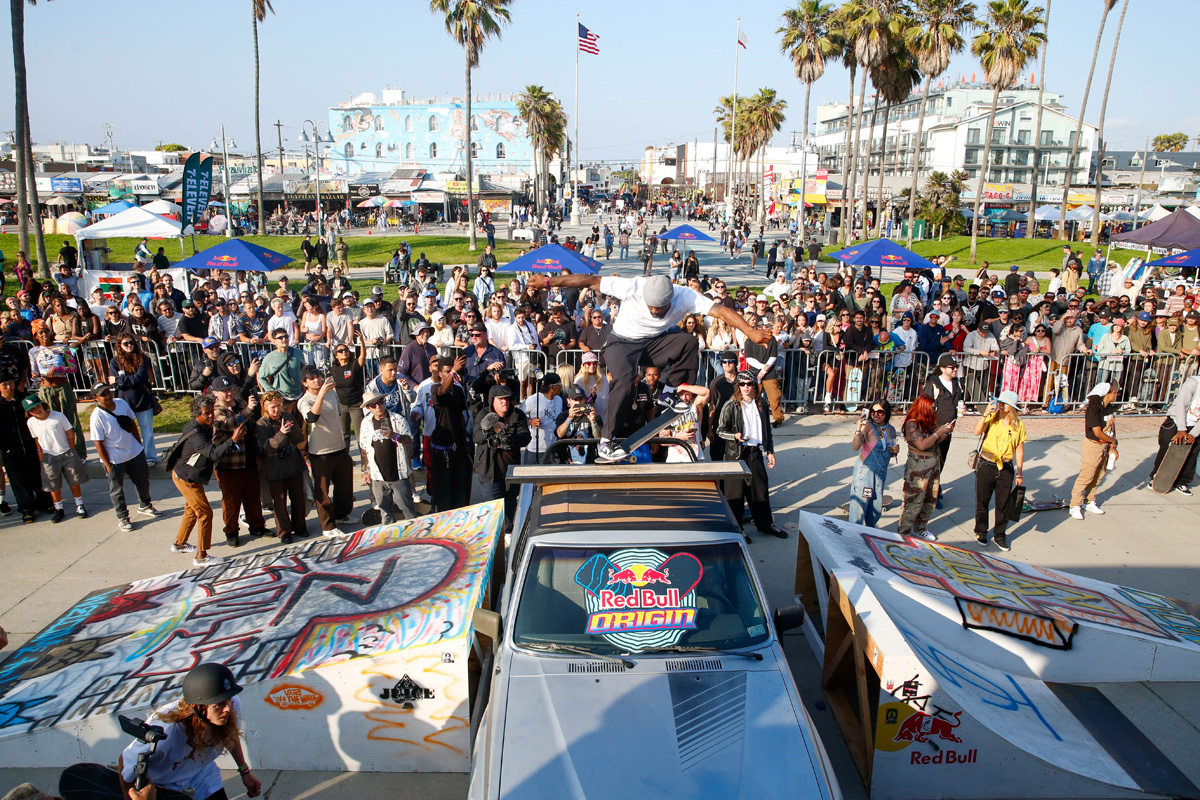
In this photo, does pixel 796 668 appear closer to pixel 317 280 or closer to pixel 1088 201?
pixel 317 280

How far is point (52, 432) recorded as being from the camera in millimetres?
7930

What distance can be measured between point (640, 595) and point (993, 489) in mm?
5358

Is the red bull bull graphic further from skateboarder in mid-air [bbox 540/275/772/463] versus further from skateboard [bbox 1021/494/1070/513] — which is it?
skateboard [bbox 1021/494/1070/513]

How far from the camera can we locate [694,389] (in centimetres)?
647

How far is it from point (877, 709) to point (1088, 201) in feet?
243

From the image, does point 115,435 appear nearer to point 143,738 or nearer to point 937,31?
point 143,738

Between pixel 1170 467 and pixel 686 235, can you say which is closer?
pixel 1170 467

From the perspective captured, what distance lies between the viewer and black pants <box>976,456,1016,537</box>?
7633 millimetres

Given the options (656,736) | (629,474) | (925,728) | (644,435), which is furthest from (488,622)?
(925,728)

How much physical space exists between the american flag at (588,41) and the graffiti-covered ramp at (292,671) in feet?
129

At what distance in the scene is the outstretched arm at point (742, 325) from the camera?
17.3ft

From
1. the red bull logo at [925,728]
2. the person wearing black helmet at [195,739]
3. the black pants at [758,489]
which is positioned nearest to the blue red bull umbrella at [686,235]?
the black pants at [758,489]

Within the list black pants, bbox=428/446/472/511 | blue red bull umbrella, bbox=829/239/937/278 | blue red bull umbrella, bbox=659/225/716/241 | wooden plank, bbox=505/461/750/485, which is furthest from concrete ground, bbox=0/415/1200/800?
blue red bull umbrella, bbox=659/225/716/241

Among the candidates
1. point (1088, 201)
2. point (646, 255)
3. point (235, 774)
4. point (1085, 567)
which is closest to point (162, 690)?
point (235, 774)
